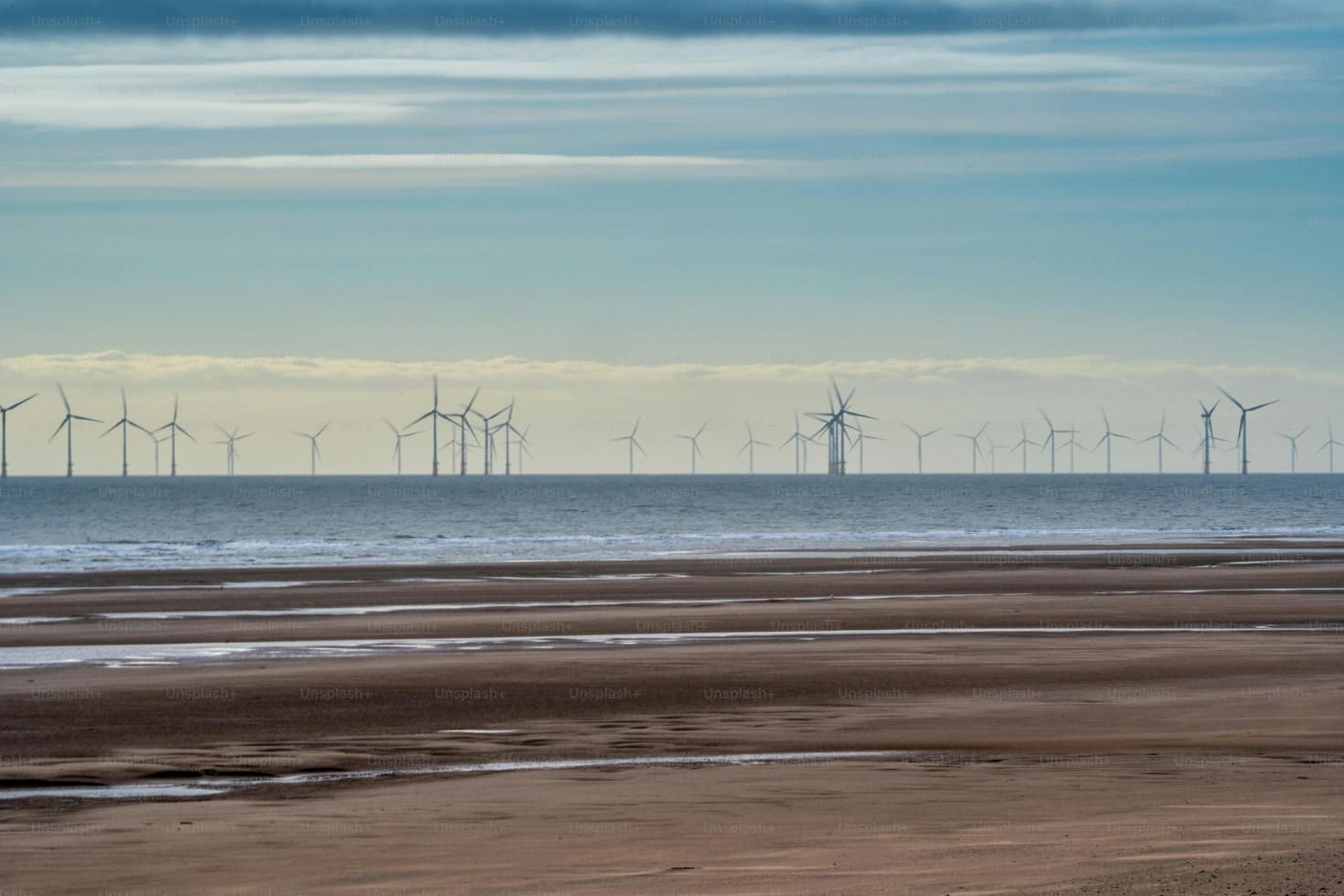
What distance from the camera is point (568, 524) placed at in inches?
4345

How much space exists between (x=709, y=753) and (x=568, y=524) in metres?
94.2

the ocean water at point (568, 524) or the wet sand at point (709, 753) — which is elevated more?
the wet sand at point (709, 753)

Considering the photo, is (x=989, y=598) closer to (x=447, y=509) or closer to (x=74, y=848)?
(x=74, y=848)

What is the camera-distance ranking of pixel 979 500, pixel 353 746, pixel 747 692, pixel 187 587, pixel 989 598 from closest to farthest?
pixel 353 746, pixel 747 692, pixel 989 598, pixel 187 587, pixel 979 500

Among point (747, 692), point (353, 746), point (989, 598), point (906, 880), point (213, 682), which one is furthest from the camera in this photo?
point (989, 598)

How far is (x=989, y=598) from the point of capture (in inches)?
1597

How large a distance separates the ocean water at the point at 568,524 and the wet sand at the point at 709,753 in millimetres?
37620

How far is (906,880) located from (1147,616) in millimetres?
26160

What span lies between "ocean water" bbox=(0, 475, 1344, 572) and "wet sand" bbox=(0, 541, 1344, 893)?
37.6 meters

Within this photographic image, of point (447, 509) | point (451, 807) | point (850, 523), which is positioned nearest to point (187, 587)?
point (451, 807)

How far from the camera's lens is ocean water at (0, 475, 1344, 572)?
7275 cm

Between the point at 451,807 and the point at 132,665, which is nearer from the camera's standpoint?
the point at 451,807

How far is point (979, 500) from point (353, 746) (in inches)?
6159

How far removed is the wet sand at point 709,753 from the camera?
36.1 ft
